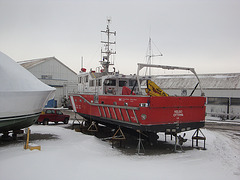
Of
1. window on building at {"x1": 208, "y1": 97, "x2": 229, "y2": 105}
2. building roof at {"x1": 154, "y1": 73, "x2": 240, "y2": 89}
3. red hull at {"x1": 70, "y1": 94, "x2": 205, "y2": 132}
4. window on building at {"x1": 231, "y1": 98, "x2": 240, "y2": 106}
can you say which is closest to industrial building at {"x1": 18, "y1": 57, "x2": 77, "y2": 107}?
building roof at {"x1": 154, "y1": 73, "x2": 240, "y2": 89}

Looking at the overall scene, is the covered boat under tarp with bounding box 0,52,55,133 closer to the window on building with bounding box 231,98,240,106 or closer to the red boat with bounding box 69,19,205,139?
the red boat with bounding box 69,19,205,139

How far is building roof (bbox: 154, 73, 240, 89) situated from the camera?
2487 centimetres

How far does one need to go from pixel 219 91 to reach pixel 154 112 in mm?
17622

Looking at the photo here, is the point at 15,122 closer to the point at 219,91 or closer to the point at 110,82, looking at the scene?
the point at 110,82

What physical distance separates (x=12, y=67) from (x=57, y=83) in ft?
69.4

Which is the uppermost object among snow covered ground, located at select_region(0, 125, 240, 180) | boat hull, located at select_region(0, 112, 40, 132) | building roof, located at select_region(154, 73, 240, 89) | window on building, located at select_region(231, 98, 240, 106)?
building roof, located at select_region(154, 73, 240, 89)

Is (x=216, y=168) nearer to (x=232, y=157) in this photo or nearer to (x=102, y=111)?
(x=232, y=157)

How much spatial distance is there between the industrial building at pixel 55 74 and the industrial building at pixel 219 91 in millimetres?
12571

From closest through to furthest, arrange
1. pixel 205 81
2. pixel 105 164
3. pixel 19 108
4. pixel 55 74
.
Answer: pixel 105 164 < pixel 19 108 < pixel 205 81 < pixel 55 74

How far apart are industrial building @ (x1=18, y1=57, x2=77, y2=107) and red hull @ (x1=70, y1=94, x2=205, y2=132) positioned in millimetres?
18198

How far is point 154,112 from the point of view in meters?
9.09

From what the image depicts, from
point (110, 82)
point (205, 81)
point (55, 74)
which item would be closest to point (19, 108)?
point (110, 82)

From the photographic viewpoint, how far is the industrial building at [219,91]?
23.3 m

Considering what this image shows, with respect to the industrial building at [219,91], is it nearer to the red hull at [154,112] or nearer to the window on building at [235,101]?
the window on building at [235,101]
